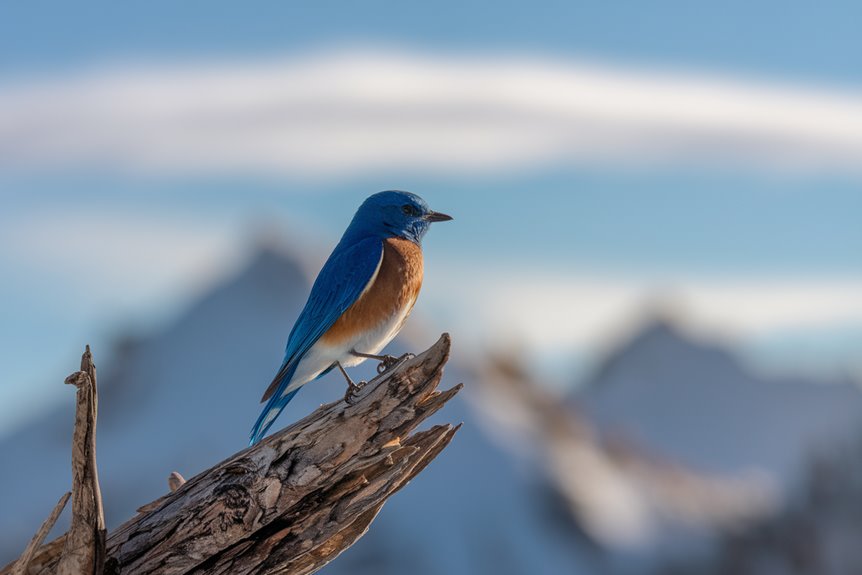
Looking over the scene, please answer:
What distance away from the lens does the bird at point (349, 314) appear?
372 inches

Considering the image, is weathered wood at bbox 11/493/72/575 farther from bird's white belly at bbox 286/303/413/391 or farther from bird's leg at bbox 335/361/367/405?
bird's white belly at bbox 286/303/413/391

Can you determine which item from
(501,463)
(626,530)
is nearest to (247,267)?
(501,463)

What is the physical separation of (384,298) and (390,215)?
3.49 ft

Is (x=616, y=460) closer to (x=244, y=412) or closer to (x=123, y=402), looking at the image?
(x=244, y=412)

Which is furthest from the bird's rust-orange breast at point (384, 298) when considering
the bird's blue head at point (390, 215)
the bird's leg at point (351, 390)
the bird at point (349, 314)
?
the bird's leg at point (351, 390)

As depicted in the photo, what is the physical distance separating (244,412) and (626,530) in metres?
16.1

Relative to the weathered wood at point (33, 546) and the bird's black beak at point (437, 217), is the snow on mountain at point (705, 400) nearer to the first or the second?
the bird's black beak at point (437, 217)

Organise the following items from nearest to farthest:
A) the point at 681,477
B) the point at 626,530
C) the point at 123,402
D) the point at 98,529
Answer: the point at 98,529 < the point at 626,530 < the point at 123,402 < the point at 681,477

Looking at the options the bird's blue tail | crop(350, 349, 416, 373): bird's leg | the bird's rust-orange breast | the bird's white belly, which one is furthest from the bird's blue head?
the bird's blue tail

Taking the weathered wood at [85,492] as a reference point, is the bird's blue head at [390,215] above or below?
above

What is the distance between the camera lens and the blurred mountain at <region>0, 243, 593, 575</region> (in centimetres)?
3756

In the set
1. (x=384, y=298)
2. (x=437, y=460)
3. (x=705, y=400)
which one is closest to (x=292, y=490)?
(x=384, y=298)

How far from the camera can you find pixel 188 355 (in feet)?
173

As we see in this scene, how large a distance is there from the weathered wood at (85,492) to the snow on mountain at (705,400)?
9130 cm
